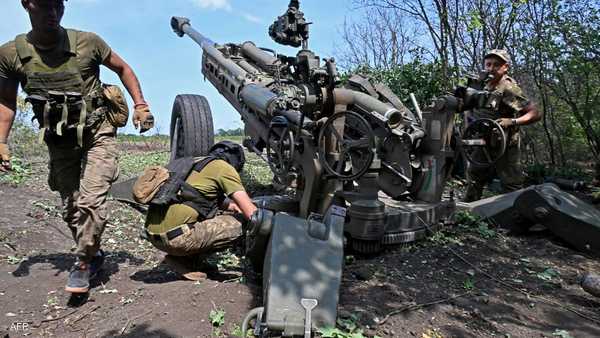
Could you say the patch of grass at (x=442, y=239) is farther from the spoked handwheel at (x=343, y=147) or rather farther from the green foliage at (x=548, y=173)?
the green foliage at (x=548, y=173)

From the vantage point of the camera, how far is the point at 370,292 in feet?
11.2

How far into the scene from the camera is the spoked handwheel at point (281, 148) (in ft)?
15.4

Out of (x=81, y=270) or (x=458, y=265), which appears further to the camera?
(x=458, y=265)

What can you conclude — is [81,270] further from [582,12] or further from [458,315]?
[582,12]

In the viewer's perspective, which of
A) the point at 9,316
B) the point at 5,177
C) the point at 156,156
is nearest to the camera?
the point at 9,316

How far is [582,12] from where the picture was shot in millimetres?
8555

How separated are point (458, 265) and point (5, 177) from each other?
20.8 feet

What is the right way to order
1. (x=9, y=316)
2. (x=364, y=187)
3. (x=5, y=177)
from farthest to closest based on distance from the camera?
1. (x=5, y=177)
2. (x=364, y=187)
3. (x=9, y=316)

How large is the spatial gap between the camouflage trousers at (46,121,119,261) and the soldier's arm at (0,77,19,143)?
0.98 ft

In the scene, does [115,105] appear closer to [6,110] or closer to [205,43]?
[6,110]

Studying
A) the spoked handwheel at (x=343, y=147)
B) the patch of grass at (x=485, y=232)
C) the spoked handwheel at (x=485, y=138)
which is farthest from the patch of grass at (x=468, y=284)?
the spoked handwheel at (x=485, y=138)

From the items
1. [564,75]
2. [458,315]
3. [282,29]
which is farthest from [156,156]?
[458,315]

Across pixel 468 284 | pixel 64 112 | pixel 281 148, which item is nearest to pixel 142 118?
pixel 64 112

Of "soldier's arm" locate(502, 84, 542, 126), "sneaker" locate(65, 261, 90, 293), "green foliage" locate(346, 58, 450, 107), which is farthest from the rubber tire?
"green foliage" locate(346, 58, 450, 107)
